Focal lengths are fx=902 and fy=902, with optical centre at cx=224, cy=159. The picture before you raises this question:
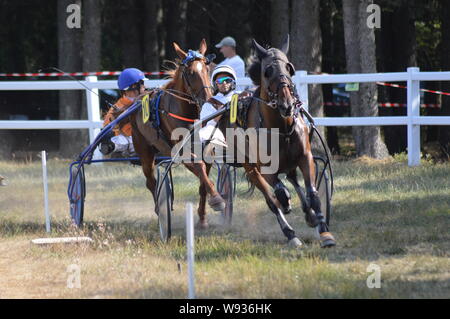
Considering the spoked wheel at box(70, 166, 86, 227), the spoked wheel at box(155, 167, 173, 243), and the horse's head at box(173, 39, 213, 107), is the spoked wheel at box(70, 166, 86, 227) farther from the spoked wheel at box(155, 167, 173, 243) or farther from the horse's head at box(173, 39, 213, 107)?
the horse's head at box(173, 39, 213, 107)

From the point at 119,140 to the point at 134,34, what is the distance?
43.1 feet

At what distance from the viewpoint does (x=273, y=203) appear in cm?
846

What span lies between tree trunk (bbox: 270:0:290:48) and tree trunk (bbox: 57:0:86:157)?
4.58 m

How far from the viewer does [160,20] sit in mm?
23969

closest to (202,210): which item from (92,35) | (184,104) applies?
(184,104)

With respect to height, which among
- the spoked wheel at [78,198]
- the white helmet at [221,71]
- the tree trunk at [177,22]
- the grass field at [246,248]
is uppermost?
the tree trunk at [177,22]

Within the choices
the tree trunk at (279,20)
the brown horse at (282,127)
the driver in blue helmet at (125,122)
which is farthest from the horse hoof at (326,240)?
the tree trunk at (279,20)

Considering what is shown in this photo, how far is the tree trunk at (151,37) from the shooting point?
23094 mm

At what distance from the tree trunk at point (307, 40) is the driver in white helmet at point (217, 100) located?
30.1ft

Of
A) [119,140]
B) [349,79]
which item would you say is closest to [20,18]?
[349,79]

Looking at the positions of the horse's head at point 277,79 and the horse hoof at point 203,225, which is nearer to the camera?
the horse's head at point 277,79

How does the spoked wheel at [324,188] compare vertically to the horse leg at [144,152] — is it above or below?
below

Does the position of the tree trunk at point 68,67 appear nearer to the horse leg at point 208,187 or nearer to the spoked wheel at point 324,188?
the horse leg at point 208,187
